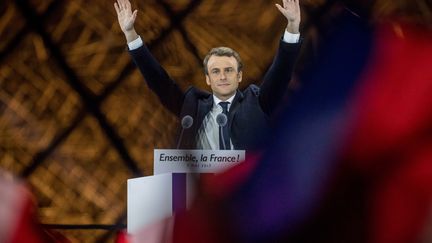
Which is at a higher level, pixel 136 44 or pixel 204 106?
pixel 136 44

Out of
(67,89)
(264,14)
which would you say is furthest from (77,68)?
(264,14)

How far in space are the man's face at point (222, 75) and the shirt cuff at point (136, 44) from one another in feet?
0.48

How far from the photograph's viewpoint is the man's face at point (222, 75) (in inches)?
44.3

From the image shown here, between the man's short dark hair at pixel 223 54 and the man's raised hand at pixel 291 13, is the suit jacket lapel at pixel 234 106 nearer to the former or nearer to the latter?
the man's short dark hair at pixel 223 54

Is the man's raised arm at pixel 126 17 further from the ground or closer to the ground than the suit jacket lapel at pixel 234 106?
further from the ground

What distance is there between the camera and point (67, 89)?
1.17 meters

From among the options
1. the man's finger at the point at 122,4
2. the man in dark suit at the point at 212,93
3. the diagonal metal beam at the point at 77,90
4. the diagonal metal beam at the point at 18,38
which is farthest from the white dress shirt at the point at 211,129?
the diagonal metal beam at the point at 18,38

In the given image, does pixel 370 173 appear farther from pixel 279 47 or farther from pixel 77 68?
pixel 77 68

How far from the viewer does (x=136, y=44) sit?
3.70 feet

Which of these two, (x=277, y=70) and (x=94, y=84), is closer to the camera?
(x=277, y=70)

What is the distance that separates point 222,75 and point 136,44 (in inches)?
7.4

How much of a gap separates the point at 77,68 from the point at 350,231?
3.83 feet

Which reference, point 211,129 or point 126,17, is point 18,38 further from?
point 211,129

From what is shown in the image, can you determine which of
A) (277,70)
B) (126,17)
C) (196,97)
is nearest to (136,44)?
(126,17)
